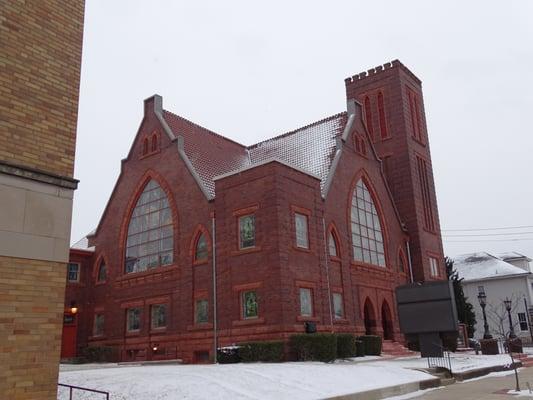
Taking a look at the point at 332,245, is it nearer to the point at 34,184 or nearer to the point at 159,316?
the point at 159,316

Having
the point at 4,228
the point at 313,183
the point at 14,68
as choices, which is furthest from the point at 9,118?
the point at 313,183

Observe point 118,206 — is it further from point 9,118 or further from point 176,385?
point 9,118

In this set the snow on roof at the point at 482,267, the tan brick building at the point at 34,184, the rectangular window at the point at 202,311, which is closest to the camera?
the tan brick building at the point at 34,184

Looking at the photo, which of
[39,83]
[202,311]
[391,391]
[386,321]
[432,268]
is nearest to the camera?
[39,83]

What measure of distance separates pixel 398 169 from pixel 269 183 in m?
16.0

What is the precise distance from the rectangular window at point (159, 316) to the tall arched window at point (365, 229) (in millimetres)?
10849

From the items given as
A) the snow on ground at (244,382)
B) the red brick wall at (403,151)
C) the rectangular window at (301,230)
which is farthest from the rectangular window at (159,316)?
the red brick wall at (403,151)

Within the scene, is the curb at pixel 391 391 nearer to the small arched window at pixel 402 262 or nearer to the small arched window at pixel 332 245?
the small arched window at pixel 332 245

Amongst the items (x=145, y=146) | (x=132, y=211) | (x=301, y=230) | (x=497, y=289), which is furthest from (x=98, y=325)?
(x=497, y=289)

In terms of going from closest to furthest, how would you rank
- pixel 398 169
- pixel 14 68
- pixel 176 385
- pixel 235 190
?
pixel 14 68 → pixel 176 385 → pixel 235 190 → pixel 398 169

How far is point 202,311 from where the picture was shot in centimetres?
2680

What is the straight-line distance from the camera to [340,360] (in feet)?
74.5

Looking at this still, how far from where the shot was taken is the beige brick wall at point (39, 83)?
8.37 meters

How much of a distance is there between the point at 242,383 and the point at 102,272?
→ 23.0 metres
